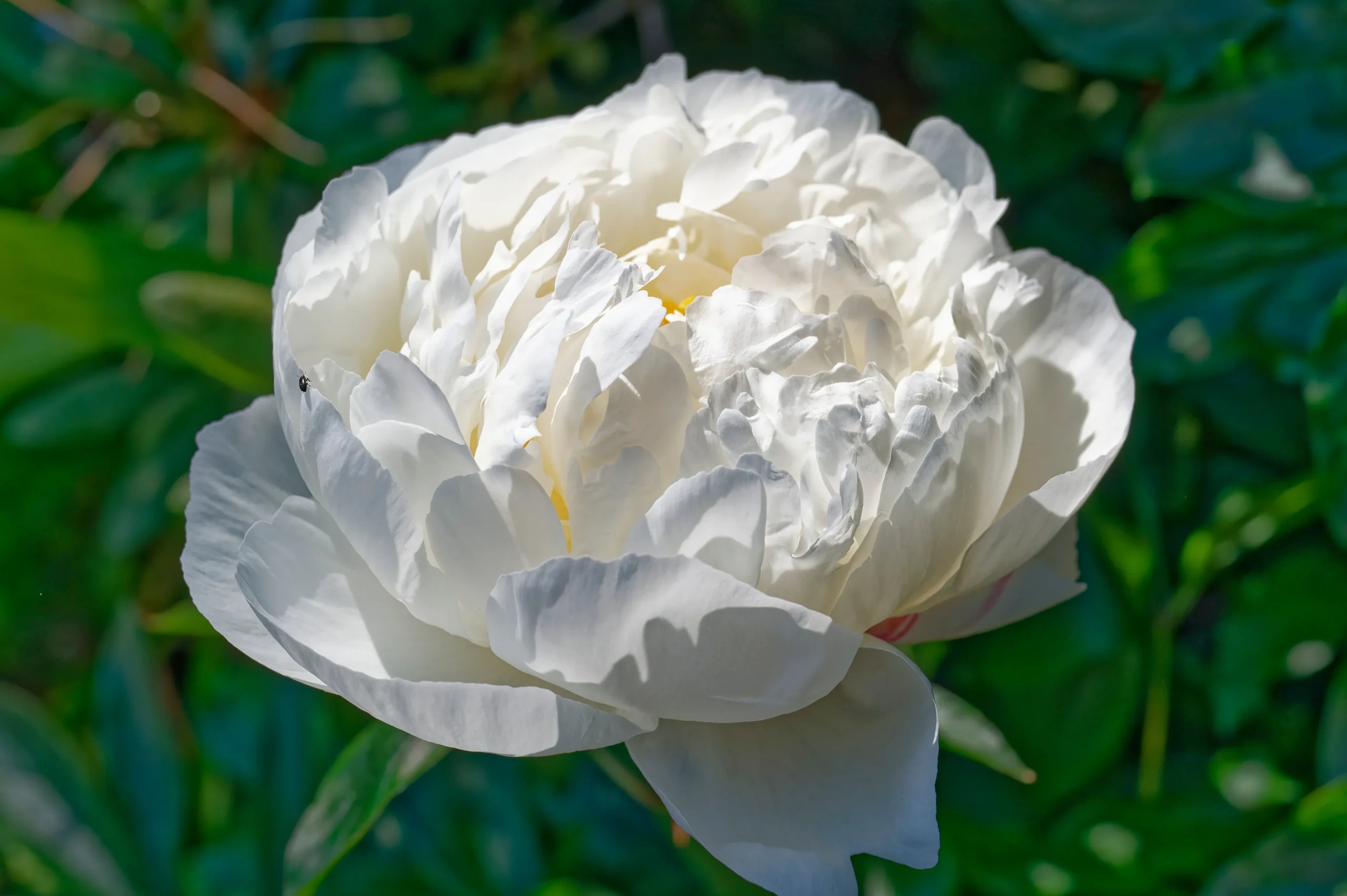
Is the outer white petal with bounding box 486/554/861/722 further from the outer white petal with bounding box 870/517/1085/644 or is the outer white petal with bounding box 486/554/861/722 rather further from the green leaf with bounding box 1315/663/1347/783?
the green leaf with bounding box 1315/663/1347/783

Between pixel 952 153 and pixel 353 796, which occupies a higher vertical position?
pixel 952 153

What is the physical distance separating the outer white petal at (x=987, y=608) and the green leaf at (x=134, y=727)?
48cm

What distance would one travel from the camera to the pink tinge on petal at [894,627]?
359 millimetres

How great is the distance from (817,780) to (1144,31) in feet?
1.40

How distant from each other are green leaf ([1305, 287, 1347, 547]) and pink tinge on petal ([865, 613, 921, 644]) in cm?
28

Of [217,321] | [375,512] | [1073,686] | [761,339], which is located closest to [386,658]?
[375,512]

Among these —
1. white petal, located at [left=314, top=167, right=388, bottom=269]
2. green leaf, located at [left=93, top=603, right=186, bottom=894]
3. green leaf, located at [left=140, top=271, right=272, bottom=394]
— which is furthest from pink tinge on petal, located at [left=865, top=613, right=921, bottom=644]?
green leaf, located at [left=93, top=603, right=186, bottom=894]

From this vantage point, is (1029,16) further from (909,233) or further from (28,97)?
(28,97)

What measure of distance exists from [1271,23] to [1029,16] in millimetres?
119

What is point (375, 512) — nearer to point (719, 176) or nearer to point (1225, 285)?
point (719, 176)

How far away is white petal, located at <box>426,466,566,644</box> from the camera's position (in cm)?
31

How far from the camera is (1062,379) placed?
39 centimetres

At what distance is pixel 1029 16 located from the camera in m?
0.55

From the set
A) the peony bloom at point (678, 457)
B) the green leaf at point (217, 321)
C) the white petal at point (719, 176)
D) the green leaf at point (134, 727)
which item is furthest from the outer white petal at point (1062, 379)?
the green leaf at point (134, 727)
